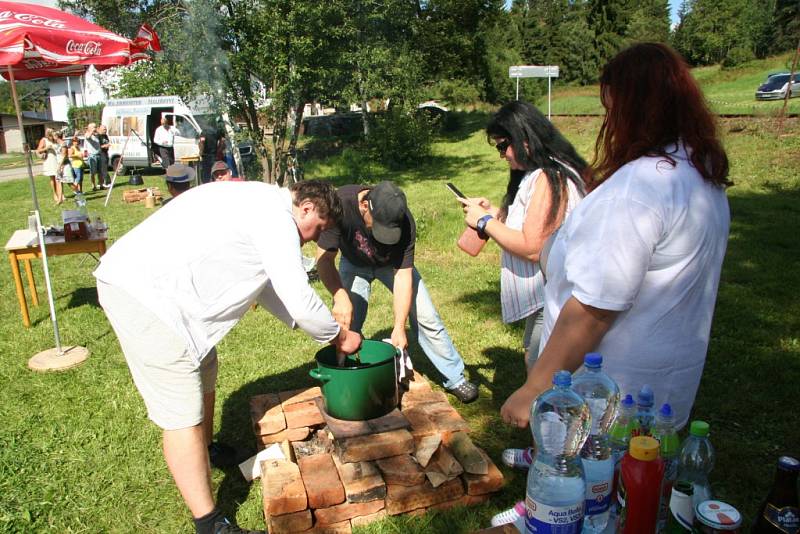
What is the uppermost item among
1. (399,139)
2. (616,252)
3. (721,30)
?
(721,30)

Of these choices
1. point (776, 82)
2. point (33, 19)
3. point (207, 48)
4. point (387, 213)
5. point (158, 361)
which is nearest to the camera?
point (158, 361)

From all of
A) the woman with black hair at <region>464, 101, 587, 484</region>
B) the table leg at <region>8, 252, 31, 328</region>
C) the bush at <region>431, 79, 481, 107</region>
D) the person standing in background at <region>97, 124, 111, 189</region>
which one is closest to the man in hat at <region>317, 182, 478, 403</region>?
the woman with black hair at <region>464, 101, 587, 484</region>

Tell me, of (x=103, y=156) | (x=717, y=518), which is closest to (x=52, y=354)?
(x=717, y=518)

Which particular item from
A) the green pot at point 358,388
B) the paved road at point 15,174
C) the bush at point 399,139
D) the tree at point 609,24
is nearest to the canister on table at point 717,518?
the green pot at point 358,388

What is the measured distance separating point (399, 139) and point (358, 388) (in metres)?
14.9

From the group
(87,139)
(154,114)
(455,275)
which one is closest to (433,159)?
(154,114)

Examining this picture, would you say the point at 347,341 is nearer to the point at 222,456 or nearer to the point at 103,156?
the point at 222,456

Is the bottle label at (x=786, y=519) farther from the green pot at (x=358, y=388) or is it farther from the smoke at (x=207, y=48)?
the smoke at (x=207, y=48)

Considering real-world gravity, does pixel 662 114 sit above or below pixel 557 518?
above

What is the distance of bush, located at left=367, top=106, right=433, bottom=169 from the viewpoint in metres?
17.0

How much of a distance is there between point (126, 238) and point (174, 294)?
14.4 inches

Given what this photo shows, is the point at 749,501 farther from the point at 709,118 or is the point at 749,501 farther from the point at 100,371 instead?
Answer: the point at 100,371

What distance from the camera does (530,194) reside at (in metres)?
2.71

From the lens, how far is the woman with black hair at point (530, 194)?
8.73 feet
